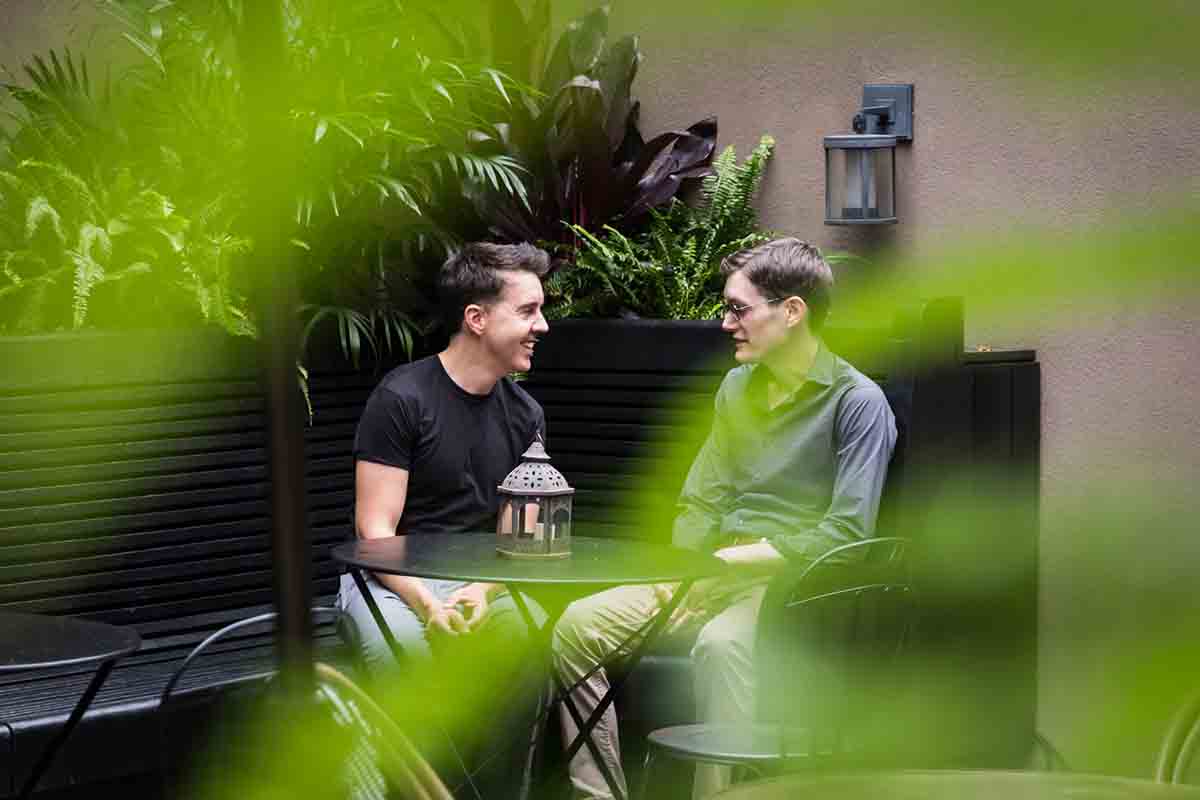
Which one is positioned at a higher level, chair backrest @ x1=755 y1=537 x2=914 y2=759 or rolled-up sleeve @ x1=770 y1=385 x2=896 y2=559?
rolled-up sleeve @ x1=770 y1=385 x2=896 y2=559

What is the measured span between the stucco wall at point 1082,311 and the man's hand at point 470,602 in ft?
10.0

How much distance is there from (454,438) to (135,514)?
0.81 metres

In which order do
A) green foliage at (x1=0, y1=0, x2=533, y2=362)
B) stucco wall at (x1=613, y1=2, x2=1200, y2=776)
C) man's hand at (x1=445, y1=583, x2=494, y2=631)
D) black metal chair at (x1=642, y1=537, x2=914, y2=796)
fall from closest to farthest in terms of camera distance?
stucco wall at (x1=613, y1=2, x2=1200, y2=776) → black metal chair at (x1=642, y1=537, x2=914, y2=796) → man's hand at (x1=445, y1=583, x2=494, y2=631) → green foliage at (x1=0, y1=0, x2=533, y2=362)

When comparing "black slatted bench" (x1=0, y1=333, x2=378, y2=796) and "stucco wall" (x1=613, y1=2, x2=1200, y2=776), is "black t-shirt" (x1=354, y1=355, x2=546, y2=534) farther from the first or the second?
"stucco wall" (x1=613, y1=2, x2=1200, y2=776)

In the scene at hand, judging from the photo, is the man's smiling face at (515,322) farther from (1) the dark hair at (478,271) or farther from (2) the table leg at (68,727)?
(2) the table leg at (68,727)

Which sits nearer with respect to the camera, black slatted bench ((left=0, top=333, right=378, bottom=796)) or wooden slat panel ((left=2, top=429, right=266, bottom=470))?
black slatted bench ((left=0, top=333, right=378, bottom=796))

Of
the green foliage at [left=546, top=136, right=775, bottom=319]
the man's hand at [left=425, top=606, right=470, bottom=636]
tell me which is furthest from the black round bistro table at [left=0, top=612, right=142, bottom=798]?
the green foliage at [left=546, top=136, right=775, bottom=319]

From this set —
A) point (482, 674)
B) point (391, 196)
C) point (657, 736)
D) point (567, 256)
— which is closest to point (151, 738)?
point (657, 736)

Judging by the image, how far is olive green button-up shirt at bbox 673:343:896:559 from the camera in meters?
3.40

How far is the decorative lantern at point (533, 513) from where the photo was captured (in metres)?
3.15

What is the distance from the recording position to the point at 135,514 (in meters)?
3.85

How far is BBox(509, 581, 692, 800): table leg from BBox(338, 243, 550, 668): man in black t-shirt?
0.14 meters

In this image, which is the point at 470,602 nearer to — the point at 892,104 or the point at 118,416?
the point at 118,416

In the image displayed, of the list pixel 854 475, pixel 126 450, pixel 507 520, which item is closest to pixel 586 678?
pixel 507 520
